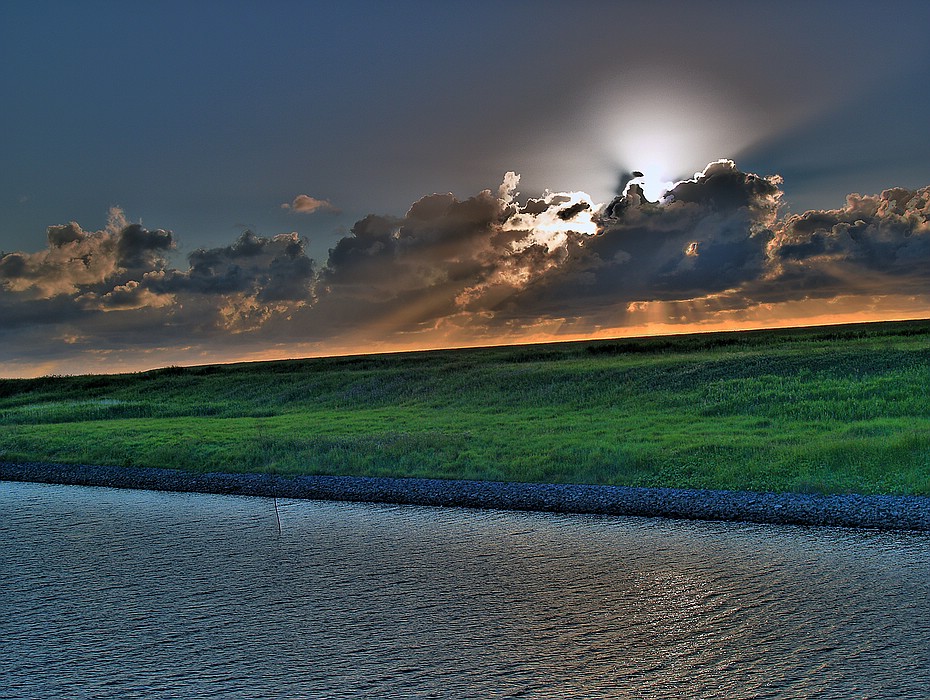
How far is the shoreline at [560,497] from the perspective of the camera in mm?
11188

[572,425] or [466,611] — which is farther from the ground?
[572,425]

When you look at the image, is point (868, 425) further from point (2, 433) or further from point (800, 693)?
point (2, 433)

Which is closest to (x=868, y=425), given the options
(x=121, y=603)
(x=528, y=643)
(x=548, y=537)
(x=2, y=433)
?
(x=548, y=537)

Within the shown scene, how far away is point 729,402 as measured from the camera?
26.8 m

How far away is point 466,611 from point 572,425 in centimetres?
1784

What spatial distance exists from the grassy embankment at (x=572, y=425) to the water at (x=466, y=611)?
226 inches

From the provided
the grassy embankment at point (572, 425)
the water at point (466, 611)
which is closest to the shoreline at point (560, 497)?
the water at point (466, 611)

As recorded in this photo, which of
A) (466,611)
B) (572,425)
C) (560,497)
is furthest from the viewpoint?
(572,425)

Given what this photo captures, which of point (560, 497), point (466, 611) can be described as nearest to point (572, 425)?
point (560, 497)

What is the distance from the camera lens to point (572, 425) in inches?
966

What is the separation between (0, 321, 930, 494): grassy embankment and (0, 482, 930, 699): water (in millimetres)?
5730

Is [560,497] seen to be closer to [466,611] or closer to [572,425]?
[466,611]

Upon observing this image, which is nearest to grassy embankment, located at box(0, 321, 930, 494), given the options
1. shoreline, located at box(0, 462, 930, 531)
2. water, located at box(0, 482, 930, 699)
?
shoreline, located at box(0, 462, 930, 531)

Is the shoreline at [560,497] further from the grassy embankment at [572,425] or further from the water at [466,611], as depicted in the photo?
the grassy embankment at [572,425]
